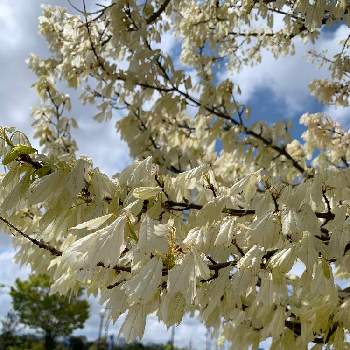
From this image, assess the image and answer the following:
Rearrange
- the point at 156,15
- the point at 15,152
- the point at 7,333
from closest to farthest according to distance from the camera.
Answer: the point at 15,152 → the point at 156,15 → the point at 7,333

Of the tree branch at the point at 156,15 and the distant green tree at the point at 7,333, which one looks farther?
the distant green tree at the point at 7,333

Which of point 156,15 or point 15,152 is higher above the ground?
point 156,15

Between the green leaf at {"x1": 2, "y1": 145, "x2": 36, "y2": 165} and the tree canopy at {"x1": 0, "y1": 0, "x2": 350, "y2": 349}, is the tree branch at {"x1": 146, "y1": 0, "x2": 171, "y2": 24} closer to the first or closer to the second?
the tree canopy at {"x1": 0, "y1": 0, "x2": 350, "y2": 349}

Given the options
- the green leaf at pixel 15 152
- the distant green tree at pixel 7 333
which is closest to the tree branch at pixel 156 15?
the green leaf at pixel 15 152

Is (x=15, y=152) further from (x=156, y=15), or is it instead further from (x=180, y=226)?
(x=156, y=15)

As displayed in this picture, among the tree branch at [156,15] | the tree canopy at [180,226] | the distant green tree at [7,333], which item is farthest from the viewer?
the distant green tree at [7,333]

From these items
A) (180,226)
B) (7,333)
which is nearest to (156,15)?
(180,226)

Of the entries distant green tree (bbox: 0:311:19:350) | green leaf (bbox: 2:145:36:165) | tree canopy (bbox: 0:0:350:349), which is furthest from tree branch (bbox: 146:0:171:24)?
distant green tree (bbox: 0:311:19:350)

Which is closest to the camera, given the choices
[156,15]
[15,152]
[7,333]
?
[15,152]

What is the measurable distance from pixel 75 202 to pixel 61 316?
46832mm

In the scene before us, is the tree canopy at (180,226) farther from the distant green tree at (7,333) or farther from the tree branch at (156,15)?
the distant green tree at (7,333)

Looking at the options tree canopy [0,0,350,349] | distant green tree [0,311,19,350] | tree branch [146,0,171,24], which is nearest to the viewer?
tree canopy [0,0,350,349]

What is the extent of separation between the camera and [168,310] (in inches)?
69.3

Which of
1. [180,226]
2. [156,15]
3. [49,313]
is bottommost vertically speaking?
[180,226]
